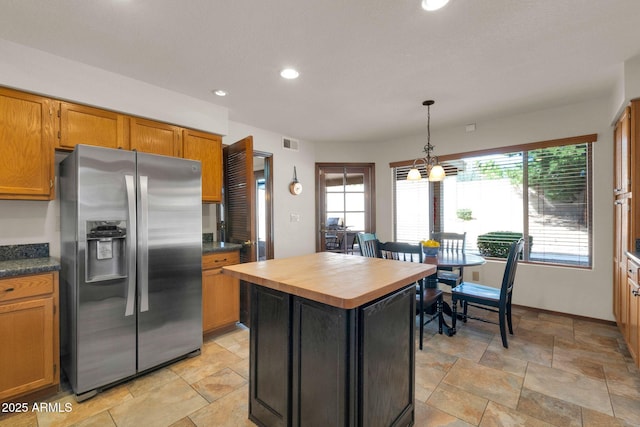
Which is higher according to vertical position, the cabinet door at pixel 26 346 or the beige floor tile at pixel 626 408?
the cabinet door at pixel 26 346

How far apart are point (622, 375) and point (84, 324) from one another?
13.1 feet

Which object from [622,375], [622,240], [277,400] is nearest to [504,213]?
[622,240]

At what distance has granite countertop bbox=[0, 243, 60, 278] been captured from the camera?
187 centimetres

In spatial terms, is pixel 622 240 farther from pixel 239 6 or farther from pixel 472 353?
pixel 239 6

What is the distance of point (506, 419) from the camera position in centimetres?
180

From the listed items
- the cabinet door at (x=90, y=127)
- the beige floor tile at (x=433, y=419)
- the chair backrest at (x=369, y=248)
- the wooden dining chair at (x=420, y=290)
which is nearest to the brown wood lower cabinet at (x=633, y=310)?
the wooden dining chair at (x=420, y=290)

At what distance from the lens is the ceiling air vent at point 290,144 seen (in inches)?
181

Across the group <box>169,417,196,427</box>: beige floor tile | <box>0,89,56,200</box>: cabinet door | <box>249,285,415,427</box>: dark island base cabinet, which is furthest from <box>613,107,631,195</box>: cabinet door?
<box>0,89,56,200</box>: cabinet door

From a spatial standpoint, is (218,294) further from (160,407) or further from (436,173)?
(436,173)

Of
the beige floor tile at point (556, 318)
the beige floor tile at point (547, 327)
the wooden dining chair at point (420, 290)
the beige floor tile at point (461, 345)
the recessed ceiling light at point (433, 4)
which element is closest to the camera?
the recessed ceiling light at point (433, 4)

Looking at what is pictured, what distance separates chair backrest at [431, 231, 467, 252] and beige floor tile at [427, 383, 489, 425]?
79.6 inches

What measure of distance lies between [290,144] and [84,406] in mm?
3795

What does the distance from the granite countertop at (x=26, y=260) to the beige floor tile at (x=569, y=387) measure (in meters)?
3.52

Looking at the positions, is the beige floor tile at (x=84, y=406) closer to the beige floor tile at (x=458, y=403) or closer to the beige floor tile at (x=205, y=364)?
the beige floor tile at (x=205, y=364)
